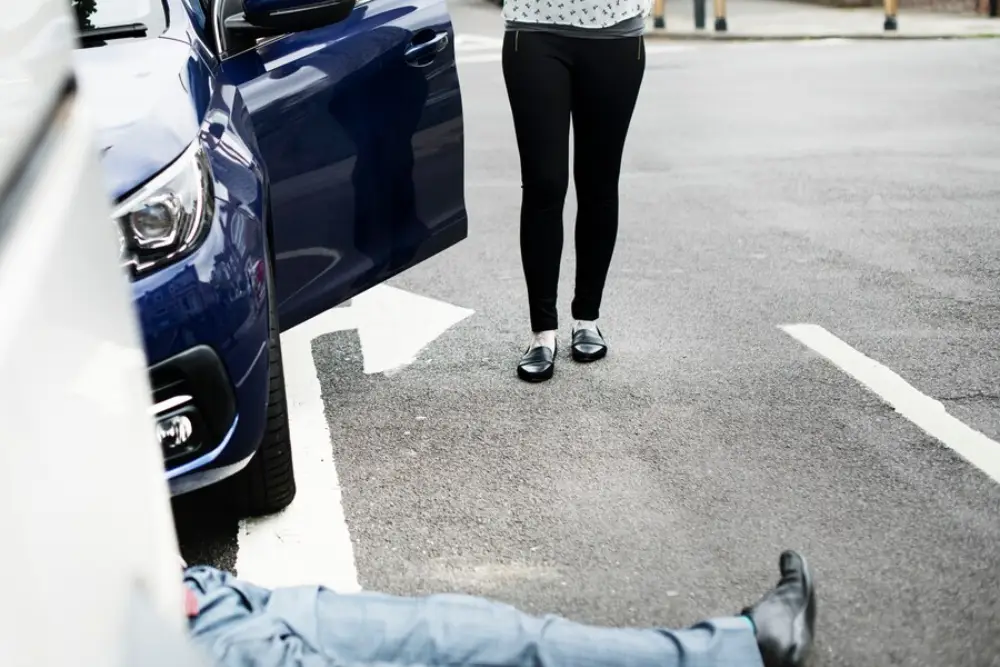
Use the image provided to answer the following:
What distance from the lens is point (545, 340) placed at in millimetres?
4719

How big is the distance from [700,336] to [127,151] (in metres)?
2.68

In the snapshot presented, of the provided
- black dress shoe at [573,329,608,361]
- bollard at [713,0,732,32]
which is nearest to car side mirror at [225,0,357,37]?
black dress shoe at [573,329,608,361]

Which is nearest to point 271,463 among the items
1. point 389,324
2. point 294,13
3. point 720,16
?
point 294,13

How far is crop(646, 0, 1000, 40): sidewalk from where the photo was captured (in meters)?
17.3

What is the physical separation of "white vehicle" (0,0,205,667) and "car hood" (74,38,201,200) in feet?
5.06

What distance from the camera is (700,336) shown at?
5090 mm

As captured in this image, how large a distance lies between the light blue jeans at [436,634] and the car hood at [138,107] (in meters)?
0.97

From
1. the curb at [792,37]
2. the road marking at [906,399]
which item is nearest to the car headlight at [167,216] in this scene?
the road marking at [906,399]

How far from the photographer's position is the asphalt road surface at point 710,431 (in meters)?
3.13

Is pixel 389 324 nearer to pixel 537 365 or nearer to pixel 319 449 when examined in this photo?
pixel 537 365

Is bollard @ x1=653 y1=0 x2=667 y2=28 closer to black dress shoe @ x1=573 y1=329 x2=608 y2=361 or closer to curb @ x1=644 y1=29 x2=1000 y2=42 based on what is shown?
curb @ x1=644 y1=29 x2=1000 y2=42

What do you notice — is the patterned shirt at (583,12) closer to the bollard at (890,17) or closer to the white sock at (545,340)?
the white sock at (545,340)

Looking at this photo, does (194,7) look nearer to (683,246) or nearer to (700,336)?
(700,336)

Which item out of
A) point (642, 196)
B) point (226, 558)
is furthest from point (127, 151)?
point (642, 196)
